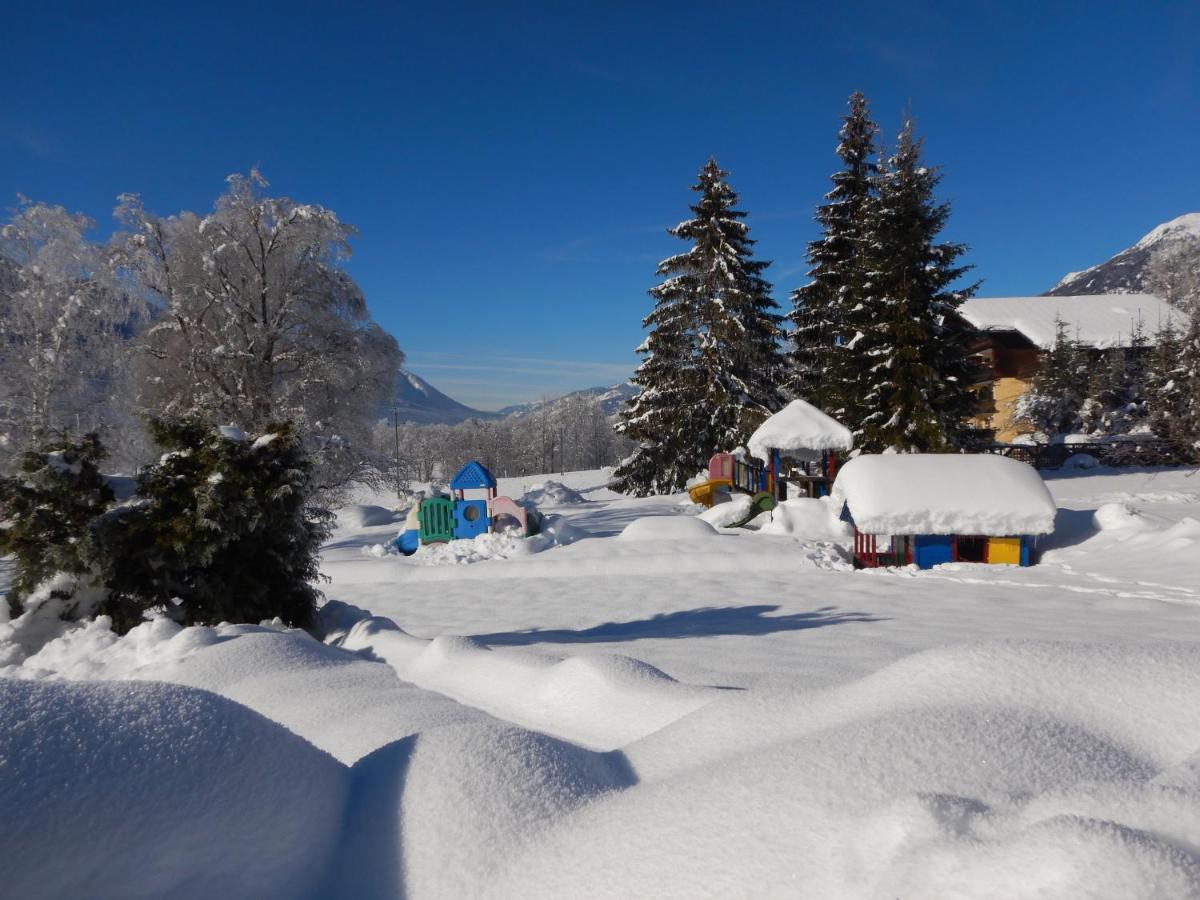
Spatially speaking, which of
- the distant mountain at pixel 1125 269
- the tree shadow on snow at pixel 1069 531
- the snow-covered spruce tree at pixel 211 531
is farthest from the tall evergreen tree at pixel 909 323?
the distant mountain at pixel 1125 269

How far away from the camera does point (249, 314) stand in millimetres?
17203

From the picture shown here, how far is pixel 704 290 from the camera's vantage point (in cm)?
2505

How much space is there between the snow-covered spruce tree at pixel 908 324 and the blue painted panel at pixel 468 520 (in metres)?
11.9

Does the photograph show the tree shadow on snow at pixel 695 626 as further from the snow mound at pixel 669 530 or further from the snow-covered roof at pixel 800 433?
the snow-covered roof at pixel 800 433

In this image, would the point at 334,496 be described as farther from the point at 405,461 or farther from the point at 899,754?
the point at 899,754

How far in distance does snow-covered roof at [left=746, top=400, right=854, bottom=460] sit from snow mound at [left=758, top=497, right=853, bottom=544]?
7.19 ft

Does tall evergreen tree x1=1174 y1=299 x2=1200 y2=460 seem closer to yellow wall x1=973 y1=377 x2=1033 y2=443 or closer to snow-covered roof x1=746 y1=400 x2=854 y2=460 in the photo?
yellow wall x1=973 y1=377 x2=1033 y2=443

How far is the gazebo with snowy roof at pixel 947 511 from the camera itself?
11.8 metres

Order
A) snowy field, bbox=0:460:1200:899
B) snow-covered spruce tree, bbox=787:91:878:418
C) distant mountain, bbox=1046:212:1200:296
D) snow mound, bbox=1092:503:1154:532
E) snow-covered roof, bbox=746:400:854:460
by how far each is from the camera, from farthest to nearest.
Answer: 1. distant mountain, bbox=1046:212:1200:296
2. snow-covered spruce tree, bbox=787:91:878:418
3. snow-covered roof, bbox=746:400:854:460
4. snow mound, bbox=1092:503:1154:532
5. snowy field, bbox=0:460:1200:899

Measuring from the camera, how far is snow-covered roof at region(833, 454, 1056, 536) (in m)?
11.7

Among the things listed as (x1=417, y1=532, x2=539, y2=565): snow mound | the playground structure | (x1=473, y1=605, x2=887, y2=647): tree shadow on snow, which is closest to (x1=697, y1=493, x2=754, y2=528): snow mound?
the playground structure

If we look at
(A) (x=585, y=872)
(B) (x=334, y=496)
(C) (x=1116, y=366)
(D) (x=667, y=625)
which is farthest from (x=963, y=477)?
(C) (x=1116, y=366)

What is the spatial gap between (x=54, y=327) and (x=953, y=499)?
19713 mm

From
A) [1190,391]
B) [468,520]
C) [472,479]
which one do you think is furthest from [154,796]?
[1190,391]
